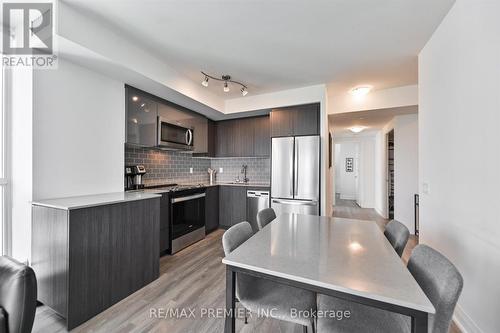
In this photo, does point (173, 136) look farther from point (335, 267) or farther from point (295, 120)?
point (335, 267)

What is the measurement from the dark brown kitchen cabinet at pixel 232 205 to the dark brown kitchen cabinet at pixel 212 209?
0.09 m

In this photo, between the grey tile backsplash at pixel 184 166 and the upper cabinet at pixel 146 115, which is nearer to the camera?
the upper cabinet at pixel 146 115

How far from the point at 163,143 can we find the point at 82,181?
1086 mm

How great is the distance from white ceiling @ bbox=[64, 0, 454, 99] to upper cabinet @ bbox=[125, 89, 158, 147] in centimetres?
61

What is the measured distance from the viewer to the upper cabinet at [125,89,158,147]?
2.65m

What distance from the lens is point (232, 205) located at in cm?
400

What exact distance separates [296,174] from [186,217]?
73.1 inches

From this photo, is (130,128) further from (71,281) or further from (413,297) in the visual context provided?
(413,297)

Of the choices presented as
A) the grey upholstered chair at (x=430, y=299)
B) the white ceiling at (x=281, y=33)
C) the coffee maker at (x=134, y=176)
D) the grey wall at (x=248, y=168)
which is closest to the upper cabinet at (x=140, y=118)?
the coffee maker at (x=134, y=176)

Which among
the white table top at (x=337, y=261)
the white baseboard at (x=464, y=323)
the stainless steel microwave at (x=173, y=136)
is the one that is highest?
the stainless steel microwave at (x=173, y=136)

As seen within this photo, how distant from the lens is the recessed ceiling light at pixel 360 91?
3.48 m

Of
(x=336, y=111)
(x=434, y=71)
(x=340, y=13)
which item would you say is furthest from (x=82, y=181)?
(x=336, y=111)

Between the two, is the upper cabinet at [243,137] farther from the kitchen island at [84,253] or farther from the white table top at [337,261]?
the white table top at [337,261]

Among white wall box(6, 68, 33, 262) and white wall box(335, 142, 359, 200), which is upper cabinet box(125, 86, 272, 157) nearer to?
white wall box(6, 68, 33, 262)
